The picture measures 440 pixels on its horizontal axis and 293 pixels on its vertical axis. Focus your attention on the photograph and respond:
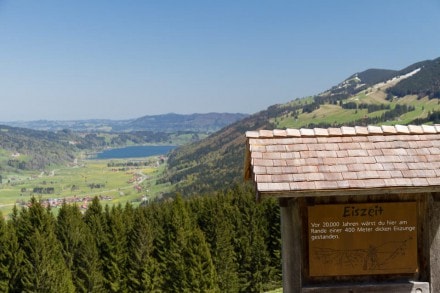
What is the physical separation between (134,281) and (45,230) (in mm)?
11632

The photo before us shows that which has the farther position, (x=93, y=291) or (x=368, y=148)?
(x=93, y=291)

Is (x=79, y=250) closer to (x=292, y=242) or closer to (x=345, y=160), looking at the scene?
(x=292, y=242)

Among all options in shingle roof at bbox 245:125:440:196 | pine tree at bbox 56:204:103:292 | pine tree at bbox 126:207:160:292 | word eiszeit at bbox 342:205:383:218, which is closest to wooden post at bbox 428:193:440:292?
shingle roof at bbox 245:125:440:196

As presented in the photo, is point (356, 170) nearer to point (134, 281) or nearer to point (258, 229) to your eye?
point (134, 281)

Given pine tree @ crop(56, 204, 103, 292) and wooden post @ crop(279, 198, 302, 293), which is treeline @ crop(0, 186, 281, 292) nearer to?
pine tree @ crop(56, 204, 103, 292)

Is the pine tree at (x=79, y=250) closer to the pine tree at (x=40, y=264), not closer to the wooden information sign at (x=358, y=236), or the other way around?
the pine tree at (x=40, y=264)

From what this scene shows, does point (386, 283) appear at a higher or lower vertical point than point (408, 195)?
lower

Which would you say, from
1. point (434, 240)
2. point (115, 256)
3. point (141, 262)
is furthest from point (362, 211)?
point (115, 256)

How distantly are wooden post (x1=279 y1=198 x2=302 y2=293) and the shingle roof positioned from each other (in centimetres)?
69

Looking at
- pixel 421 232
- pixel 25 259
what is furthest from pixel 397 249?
pixel 25 259

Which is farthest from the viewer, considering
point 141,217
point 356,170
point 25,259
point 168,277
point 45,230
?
point 141,217

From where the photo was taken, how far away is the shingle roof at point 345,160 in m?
8.59

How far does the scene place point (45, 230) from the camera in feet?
137

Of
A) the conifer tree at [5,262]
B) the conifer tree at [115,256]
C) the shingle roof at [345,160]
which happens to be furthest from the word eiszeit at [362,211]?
the conifer tree at [115,256]
